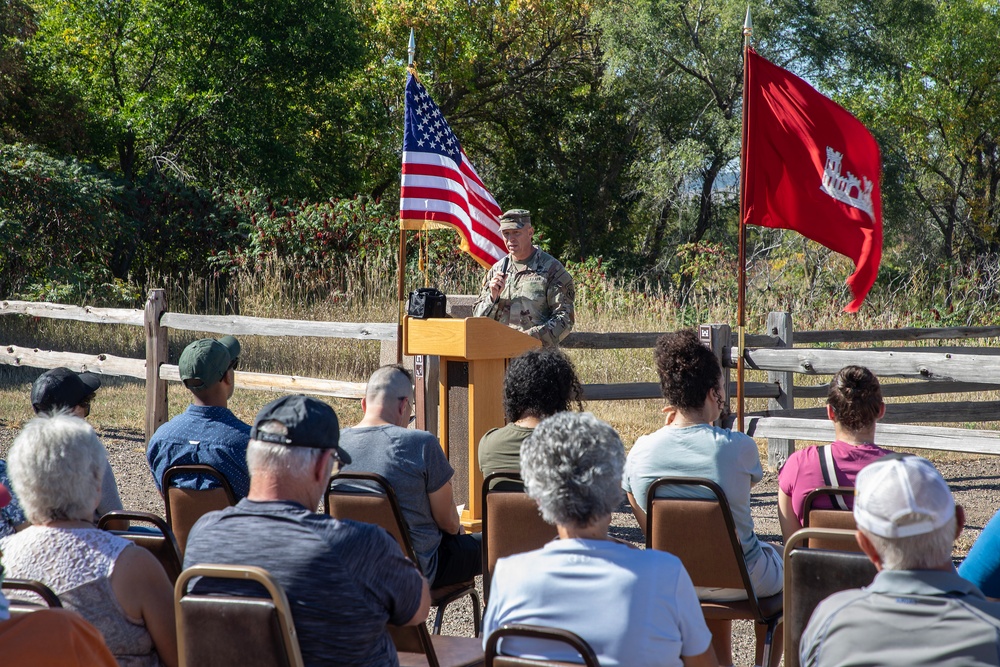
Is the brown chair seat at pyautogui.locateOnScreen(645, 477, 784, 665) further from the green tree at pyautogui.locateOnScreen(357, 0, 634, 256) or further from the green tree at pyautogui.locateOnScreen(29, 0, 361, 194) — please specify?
the green tree at pyautogui.locateOnScreen(357, 0, 634, 256)

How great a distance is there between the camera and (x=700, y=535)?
3.47 meters

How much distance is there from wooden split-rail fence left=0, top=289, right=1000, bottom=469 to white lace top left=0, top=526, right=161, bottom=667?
180 inches

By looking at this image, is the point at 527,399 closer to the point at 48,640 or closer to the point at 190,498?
the point at 190,498

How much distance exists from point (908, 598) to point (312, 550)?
52.6 inches

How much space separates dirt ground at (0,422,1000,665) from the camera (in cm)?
503

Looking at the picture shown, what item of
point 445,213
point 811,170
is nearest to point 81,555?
point 811,170

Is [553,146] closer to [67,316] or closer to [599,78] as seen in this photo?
[599,78]

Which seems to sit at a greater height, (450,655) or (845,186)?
(845,186)

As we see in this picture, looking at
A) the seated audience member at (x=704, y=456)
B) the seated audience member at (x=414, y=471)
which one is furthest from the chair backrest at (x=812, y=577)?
the seated audience member at (x=414, y=471)

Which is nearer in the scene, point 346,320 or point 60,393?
point 60,393

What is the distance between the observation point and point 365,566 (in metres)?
2.48

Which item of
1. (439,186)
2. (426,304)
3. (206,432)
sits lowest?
(206,432)

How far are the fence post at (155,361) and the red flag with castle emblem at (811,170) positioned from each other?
6027 mm

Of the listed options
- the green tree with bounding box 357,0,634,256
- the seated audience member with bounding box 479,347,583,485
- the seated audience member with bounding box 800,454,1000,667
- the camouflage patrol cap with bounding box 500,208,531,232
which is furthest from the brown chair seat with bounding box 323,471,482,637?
the green tree with bounding box 357,0,634,256
